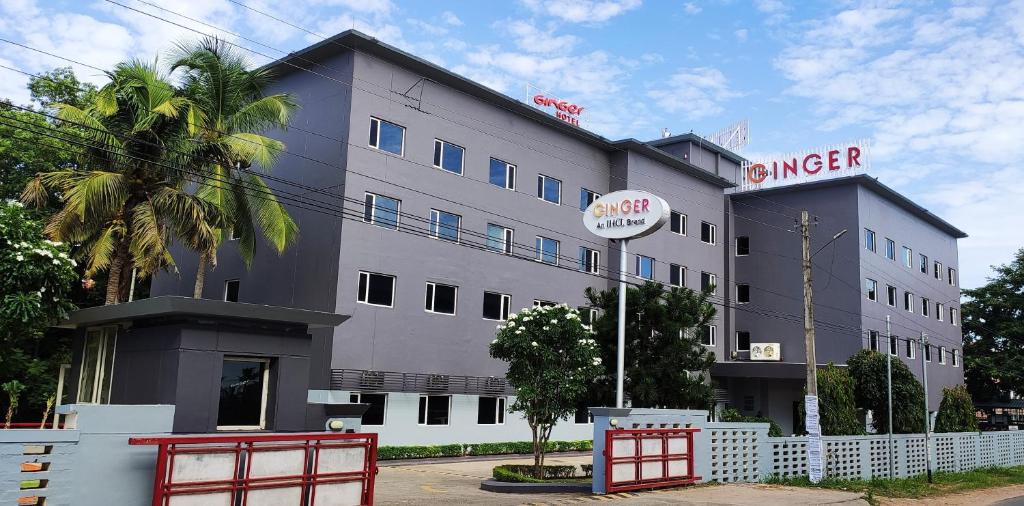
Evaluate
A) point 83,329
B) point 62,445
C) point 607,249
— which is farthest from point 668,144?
point 62,445

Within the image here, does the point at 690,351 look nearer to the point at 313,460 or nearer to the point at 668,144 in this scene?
the point at 313,460

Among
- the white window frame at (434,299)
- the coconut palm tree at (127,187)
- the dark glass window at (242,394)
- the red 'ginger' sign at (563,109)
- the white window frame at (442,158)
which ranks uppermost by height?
the red 'ginger' sign at (563,109)

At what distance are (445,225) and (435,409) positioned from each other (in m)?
7.11

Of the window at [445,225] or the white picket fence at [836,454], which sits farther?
the window at [445,225]

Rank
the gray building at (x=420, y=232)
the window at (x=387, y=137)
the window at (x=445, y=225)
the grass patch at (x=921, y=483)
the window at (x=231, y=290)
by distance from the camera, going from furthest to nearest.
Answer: the window at (x=231, y=290) < the window at (x=445, y=225) < the window at (x=387, y=137) < the gray building at (x=420, y=232) < the grass patch at (x=921, y=483)

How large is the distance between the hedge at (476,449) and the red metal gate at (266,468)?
46.0ft

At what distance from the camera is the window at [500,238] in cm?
3378

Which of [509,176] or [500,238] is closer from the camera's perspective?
[500,238]

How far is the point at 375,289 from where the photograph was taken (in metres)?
29.3

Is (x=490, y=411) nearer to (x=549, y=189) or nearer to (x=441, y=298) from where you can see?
(x=441, y=298)

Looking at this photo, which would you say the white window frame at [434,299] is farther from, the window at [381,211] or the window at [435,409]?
the window at [435,409]

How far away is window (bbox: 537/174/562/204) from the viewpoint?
36.8m

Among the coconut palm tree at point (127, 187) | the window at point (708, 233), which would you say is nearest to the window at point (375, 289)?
the coconut palm tree at point (127, 187)

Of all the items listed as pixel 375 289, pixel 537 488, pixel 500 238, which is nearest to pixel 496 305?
pixel 500 238
